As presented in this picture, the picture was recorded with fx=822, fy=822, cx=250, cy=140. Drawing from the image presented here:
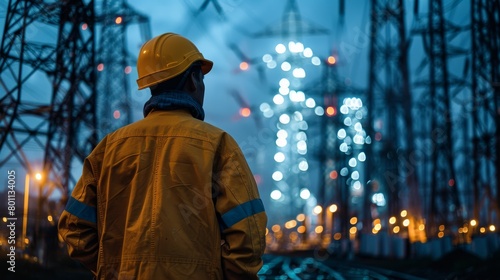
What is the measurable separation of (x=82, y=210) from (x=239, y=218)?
0.70 m

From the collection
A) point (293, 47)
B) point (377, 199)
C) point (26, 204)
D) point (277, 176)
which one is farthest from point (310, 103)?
point (26, 204)

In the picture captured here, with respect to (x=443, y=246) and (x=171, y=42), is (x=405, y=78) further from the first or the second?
(x=171, y=42)

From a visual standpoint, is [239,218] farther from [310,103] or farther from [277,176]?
[277,176]

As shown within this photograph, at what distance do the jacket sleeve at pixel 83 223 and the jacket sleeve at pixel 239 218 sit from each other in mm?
558

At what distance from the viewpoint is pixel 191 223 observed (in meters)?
3.14

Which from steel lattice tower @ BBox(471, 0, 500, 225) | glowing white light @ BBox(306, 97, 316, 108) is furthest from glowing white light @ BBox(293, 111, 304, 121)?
steel lattice tower @ BBox(471, 0, 500, 225)

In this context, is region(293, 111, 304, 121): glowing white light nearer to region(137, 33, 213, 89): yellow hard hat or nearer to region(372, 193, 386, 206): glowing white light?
region(372, 193, 386, 206): glowing white light

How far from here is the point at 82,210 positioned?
338 cm

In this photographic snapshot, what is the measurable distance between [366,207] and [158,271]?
3287 centimetres

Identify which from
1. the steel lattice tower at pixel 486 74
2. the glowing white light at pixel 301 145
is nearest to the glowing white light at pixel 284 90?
the glowing white light at pixel 301 145

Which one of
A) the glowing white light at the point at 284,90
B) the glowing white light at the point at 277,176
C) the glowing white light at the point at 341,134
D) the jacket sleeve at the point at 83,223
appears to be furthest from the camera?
the glowing white light at the point at 277,176

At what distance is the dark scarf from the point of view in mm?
3416

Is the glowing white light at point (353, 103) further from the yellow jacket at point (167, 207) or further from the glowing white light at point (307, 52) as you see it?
the yellow jacket at point (167, 207)

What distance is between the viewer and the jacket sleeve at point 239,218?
3107 millimetres
